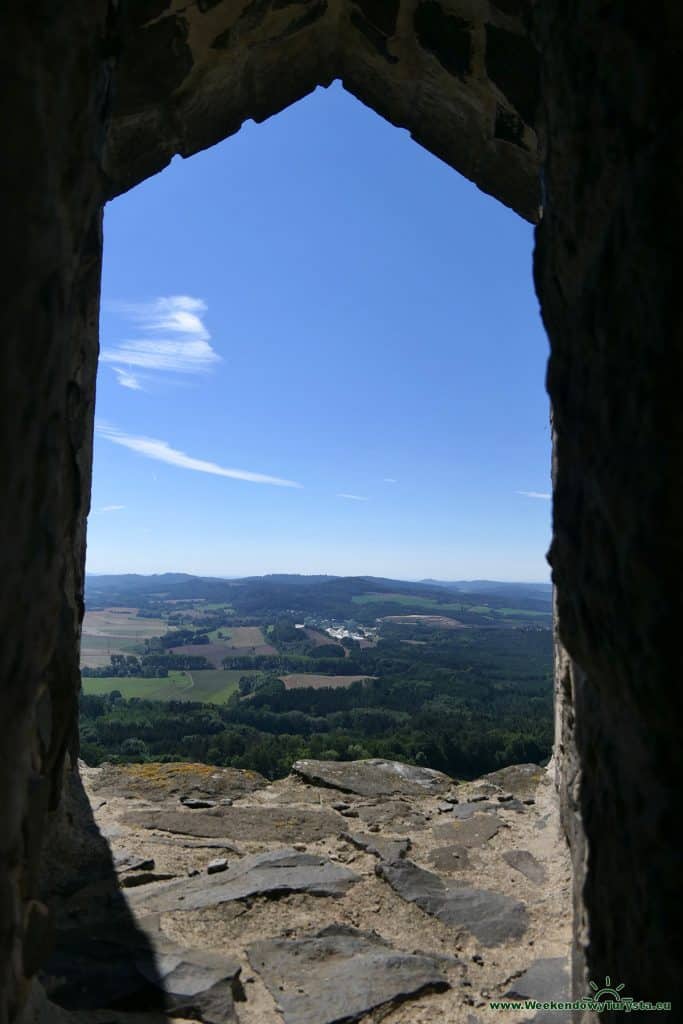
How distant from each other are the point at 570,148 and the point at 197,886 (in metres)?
2.91

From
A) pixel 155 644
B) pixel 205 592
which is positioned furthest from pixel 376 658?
Answer: pixel 205 592

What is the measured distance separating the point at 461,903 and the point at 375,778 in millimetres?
1649

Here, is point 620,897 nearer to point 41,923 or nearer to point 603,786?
point 603,786

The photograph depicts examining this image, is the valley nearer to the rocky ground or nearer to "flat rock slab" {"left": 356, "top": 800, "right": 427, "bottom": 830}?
"flat rock slab" {"left": 356, "top": 800, "right": 427, "bottom": 830}

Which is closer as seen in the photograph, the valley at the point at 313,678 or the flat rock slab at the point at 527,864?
the flat rock slab at the point at 527,864

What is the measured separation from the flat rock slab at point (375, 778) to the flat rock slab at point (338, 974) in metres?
1.72

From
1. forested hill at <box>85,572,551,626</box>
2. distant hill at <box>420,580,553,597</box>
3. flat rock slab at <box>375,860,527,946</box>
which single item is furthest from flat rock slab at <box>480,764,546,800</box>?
distant hill at <box>420,580,553,597</box>

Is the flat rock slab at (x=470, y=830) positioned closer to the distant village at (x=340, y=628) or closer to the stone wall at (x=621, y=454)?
the stone wall at (x=621, y=454)

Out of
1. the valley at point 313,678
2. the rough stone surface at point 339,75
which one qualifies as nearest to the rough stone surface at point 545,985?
the rough stone surface at point 339,75

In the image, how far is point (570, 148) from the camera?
1387 millimetres

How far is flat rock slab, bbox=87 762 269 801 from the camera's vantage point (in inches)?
161

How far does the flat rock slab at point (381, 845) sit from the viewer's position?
3275mm

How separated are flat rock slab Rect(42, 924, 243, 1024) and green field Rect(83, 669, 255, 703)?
2413cm

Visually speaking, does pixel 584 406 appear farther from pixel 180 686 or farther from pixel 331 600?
pixel 331 600
